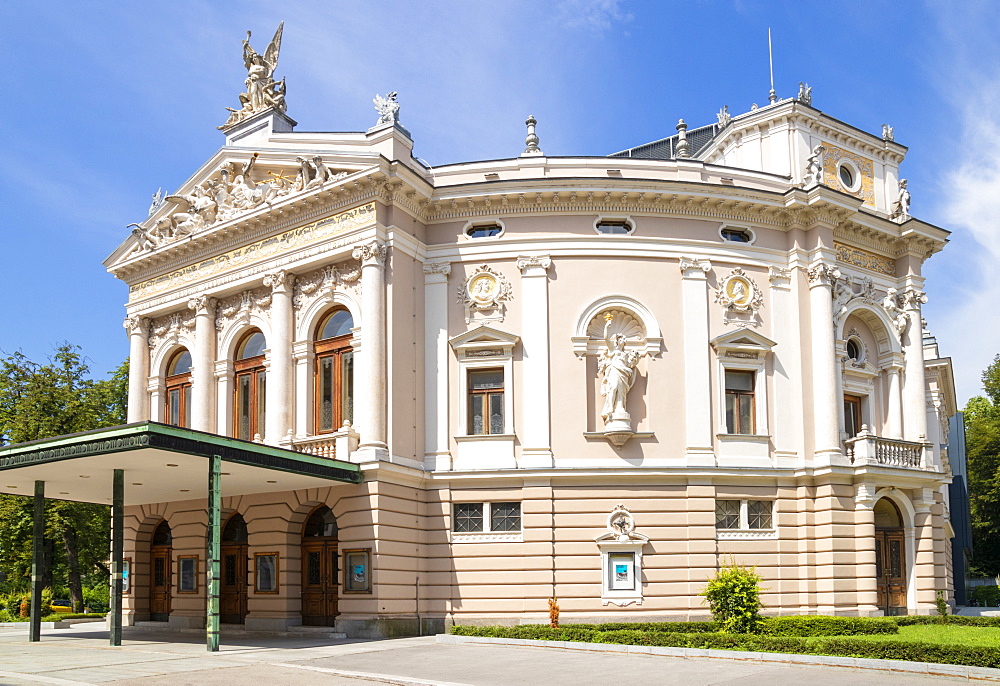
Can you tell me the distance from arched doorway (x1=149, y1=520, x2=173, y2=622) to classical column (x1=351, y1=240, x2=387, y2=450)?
11193 mm

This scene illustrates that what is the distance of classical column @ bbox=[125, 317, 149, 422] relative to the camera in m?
38.7

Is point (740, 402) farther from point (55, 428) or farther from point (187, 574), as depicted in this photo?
point (55, 428)

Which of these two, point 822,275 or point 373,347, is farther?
point 822,275

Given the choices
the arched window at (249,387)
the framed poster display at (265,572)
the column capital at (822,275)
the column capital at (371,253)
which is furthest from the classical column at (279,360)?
the column capital at (822,275)

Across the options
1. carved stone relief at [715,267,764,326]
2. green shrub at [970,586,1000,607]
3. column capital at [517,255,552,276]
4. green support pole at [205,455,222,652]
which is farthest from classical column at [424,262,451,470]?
green shrub at [970,586,1000,607]

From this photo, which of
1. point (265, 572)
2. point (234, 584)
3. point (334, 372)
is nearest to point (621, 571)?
point (334, 372)

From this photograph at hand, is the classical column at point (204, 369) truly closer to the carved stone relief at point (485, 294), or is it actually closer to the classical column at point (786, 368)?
the carved stone relief at point (485, 294)

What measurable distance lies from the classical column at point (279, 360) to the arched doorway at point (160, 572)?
7.26 m

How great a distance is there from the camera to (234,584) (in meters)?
34.1

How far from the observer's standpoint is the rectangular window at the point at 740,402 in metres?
32.7

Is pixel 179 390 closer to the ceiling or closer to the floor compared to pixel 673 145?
closer to the floor

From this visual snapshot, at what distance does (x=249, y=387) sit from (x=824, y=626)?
65.9 feet

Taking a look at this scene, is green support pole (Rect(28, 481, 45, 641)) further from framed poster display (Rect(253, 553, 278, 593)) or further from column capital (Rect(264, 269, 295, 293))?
column capital (Rect(264, 269, 295, 293))

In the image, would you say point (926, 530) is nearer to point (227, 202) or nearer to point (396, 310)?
point (396, 310)
